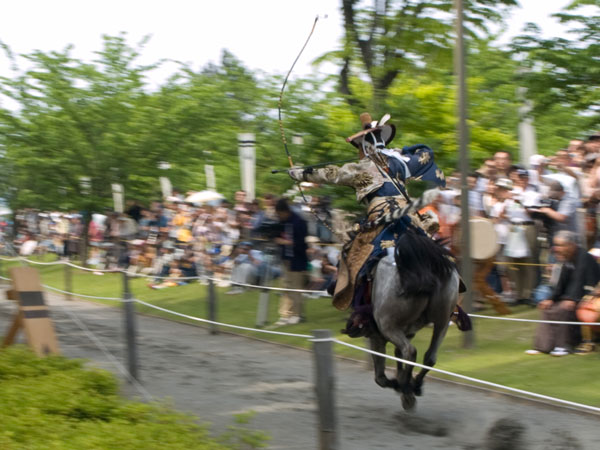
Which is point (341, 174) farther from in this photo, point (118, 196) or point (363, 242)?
point (118, 196)

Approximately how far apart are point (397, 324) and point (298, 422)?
1.23 m

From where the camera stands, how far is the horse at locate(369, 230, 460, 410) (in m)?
8.02

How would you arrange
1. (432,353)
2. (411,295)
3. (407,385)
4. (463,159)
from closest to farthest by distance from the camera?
(411,295) → (407,385) → (432,353) → (463,159)

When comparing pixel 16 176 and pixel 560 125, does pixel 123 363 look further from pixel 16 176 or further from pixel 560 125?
pixel 560 125

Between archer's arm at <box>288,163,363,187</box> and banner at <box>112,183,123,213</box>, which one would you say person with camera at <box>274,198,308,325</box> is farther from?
banner at <box>112,183,123,213</box>

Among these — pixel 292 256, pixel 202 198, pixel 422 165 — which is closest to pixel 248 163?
pixel 202 198

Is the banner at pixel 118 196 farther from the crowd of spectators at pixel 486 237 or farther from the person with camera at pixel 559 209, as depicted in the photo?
the person with camera at pixel 559 209

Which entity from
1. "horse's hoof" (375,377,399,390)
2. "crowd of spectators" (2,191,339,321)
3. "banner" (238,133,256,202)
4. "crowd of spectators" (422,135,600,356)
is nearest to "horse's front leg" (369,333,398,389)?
"horse's hoof" (375,377,399,390)

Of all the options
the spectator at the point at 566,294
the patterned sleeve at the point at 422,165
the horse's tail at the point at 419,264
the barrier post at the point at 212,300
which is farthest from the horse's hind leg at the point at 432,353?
the barrier post at the point at 212,300

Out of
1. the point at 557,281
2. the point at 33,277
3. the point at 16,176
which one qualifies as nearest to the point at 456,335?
the point at 557,281

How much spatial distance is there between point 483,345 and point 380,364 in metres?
3.21

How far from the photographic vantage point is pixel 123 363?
1120cm

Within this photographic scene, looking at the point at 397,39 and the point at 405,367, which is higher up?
the point at 397,39

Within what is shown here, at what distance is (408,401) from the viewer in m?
8.28
